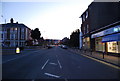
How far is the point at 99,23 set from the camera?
107ft

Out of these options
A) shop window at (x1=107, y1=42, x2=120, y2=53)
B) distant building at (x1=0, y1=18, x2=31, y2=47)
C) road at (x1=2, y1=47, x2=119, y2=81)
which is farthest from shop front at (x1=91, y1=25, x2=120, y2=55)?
distant building at (x1=0, y1=18, x2=31, y2=47)

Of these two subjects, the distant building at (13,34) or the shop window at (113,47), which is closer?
the shop window at (113,47)

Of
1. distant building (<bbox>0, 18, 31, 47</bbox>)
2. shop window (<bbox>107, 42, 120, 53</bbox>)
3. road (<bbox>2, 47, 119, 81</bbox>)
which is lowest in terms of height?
road (<bbox>2, 47, 119, 81</bbox>)

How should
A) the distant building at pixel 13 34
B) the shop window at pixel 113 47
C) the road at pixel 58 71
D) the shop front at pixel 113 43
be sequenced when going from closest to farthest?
the road at pixel 58 71
the shop front at pixel 113 43
the shop window at pixel 113 47
the distant building at pixel 13 34

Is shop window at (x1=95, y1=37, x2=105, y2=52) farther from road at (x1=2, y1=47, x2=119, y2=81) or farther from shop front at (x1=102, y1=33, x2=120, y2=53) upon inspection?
road at (x1=2, y1=47, x2=119, y2=81)

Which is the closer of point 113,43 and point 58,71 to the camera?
point 58,71

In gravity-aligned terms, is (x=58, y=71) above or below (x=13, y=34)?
below

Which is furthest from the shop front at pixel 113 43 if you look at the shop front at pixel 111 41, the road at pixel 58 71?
the road at pixel 58 71

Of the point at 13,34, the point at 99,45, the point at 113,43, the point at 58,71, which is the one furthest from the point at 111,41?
the point at 13,34

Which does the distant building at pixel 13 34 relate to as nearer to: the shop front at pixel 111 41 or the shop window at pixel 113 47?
the shop front at pixel 111 41

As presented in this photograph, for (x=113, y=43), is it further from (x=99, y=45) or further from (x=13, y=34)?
(x=13, y=34)

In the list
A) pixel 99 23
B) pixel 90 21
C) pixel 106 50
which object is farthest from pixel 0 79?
pixel 90 21

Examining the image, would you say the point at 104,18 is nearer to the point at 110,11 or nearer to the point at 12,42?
the point at 110,11

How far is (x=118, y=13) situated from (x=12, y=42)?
5543 cm
